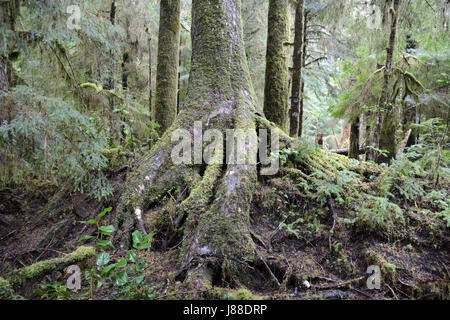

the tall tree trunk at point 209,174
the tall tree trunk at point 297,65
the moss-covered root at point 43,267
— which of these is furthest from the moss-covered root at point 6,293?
the tall tree trunk at point 297,65

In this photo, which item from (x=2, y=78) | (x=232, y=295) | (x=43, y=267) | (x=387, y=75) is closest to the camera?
(x=232, y=295)

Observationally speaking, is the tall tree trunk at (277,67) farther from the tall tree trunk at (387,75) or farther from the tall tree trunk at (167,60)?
the tall tree trunk at (167,60)

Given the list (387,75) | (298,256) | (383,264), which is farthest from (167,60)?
(383,264)

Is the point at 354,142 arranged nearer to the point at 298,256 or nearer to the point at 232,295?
the point at 298,256

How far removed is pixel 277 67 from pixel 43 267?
221 inches

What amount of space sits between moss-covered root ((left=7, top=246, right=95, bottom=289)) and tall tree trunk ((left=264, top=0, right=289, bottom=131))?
175 inches

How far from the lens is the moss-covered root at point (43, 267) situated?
289cm

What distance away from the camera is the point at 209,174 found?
3846 millimetres

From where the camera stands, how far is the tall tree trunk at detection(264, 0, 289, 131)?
20.2 ft

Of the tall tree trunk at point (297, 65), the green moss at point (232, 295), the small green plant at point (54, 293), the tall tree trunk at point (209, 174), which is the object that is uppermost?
the tall tree trunk at point (297, 65)

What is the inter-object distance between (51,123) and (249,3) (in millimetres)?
10820

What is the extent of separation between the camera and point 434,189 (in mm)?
4141

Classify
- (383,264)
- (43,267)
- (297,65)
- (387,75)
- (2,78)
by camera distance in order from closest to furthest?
(383,264), (43,267), (2,78), (387,75), (297,65)

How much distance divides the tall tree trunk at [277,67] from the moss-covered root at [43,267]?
175 inches
